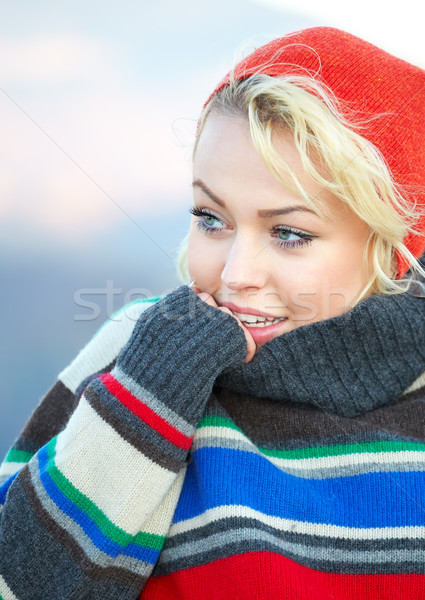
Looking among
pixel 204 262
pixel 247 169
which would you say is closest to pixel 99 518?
pixel 204 262

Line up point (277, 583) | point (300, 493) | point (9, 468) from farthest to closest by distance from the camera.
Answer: point (9, 468), point (300, 493), point (277, 583)

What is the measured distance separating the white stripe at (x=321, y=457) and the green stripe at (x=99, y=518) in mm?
177

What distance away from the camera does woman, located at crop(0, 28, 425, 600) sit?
1.05 m

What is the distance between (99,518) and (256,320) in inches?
17.8

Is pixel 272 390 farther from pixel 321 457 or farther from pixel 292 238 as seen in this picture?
pixel 292 238

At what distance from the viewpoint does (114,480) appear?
106 centimetres

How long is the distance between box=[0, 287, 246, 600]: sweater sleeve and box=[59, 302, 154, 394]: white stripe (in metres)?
0.25

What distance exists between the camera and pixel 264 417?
124 centimetres

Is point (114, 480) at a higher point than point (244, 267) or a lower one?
lower

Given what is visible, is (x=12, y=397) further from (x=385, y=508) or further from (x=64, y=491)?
(x=385, y=508)

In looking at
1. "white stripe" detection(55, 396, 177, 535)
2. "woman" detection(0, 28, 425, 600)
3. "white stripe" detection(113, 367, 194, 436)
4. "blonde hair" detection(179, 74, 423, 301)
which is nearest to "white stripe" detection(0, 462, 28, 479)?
"woman" detection(0, 28, 425, 600)

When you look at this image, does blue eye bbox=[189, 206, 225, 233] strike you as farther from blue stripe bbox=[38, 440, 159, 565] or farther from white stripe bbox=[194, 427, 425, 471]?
blue stripe bbox=[38, 440, 159, 565]

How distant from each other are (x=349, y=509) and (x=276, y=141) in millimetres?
649

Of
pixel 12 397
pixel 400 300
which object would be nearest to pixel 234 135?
pixel 400 300
